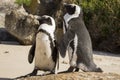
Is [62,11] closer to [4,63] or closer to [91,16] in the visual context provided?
[91,16]

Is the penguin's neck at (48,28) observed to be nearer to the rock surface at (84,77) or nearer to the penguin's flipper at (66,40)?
the penguin's flipper at (66,40)

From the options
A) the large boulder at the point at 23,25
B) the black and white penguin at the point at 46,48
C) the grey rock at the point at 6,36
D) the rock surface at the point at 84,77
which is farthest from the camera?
the grey rock at the point at 6,36

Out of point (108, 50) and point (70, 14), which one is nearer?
point (70, 14)

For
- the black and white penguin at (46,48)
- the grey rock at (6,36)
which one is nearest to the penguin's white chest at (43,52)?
the black and white penguin at (46,48)

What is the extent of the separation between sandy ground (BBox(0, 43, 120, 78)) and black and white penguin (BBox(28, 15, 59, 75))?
52cm

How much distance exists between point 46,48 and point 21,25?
3.79 m

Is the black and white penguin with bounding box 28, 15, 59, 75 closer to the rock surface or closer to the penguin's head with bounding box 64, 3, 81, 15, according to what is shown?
the penguin's head with bounding box 64, 3, 81, 15

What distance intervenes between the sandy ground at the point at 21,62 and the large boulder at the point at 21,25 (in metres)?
0.39

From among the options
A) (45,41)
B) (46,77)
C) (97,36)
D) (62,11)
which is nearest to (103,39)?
(97,36)

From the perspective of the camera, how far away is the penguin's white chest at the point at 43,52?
668cm

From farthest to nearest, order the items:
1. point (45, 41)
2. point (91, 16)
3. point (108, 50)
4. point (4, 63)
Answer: point (91, 16) < point (108, 50) < point (4, 63) < point (45, 41)

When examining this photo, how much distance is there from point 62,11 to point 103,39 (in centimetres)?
135

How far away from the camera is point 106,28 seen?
34.0 ft

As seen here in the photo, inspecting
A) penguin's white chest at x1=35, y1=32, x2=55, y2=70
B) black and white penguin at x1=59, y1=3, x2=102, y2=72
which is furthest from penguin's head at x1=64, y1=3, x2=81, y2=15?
penguin's white chest at x1=35, y1=32, x2=55, y2=70
